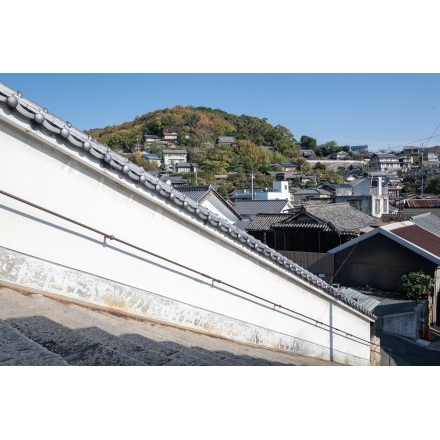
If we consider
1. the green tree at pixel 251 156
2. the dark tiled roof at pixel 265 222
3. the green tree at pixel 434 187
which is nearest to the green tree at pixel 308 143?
the green tree at pixel 251 156

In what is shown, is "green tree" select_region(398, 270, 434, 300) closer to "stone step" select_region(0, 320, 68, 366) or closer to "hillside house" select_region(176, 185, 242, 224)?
"hillside house" select_region(176, 185, 242, 224)

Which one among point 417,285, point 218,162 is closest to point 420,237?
point 417,285

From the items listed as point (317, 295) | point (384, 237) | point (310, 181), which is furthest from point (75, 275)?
point (310, 181)

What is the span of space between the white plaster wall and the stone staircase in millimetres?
707

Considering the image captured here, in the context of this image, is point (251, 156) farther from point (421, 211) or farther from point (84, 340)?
point (84, 340)

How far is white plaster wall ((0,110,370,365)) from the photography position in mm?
4164

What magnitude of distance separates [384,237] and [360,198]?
17944mm

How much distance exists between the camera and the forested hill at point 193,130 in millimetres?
79500

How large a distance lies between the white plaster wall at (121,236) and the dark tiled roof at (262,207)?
944 inches

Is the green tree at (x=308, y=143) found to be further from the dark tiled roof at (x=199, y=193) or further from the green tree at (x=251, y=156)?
the dark tiled roof at (x=199, y=193)

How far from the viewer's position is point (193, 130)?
83625 millimetres

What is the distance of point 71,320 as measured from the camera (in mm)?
3691

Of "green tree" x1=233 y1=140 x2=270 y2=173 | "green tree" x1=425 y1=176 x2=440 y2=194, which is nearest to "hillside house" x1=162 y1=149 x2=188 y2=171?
"green tree" x1=233 y1=140 x2=270 y2=173

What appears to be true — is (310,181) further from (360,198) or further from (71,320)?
(71,320)
